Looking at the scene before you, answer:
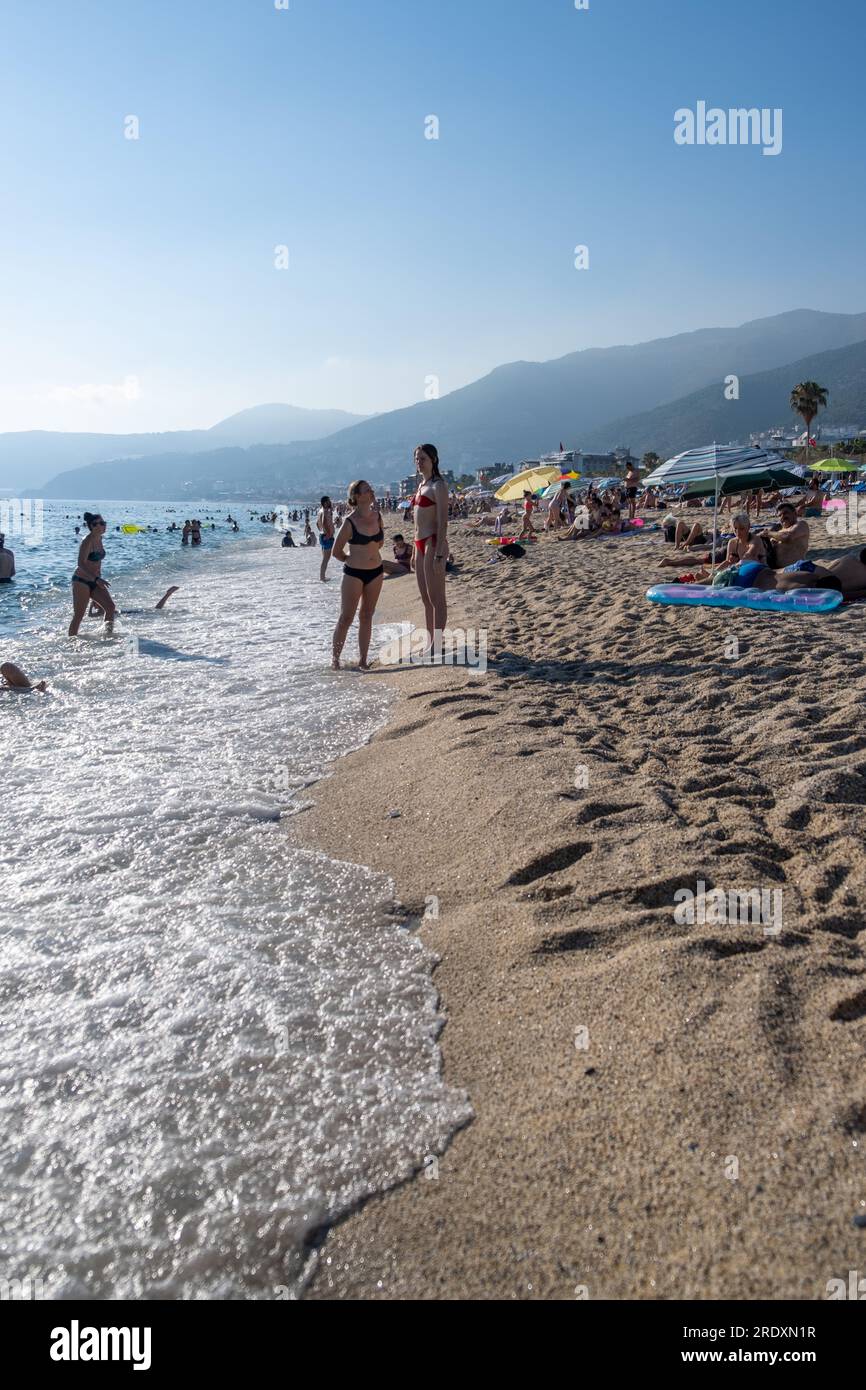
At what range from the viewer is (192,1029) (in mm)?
2561

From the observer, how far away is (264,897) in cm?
342

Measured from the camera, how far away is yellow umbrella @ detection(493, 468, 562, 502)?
76.8 ft

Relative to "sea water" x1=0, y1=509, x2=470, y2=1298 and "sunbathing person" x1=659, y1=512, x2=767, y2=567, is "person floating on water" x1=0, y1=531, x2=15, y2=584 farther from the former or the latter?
"sunbathing person" x1=659, y1=512, x2=767, y2=567

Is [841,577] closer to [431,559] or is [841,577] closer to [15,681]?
[431,559]

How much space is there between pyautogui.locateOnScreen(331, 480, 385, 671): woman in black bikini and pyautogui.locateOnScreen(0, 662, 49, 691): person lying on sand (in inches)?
115

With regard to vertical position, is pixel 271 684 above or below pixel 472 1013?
above

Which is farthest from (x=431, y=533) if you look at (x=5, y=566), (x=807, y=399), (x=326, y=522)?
(x=807, y=399)

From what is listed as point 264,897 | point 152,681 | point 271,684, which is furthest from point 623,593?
point 264,897

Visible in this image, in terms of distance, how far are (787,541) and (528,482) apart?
46.7ft

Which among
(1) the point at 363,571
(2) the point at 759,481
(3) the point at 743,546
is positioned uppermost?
(2) the point at 759,481

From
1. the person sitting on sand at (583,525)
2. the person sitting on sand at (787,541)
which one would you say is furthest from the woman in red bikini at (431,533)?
the person sitting on sand at (583,525)

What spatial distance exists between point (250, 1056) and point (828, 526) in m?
17.2

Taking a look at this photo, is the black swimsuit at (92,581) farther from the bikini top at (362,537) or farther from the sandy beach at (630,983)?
the sandy beach at (630,983)
